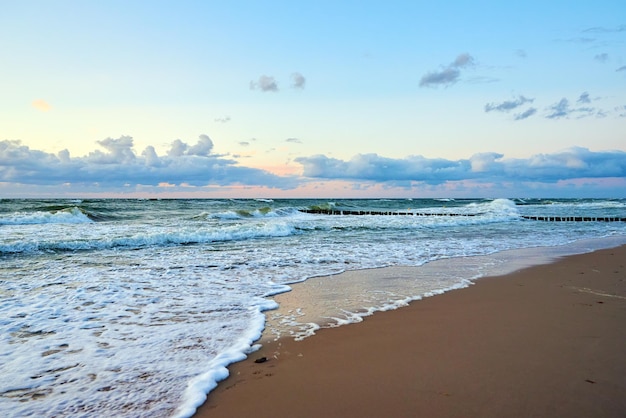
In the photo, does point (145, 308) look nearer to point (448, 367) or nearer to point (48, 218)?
point (448, 367)

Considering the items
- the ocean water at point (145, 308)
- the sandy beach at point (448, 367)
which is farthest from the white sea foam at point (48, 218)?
the sandy beach at point (448, 367)

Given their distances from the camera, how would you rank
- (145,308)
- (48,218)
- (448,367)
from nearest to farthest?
(448,367)
(145,308)
(48,218)

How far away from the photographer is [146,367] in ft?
12.1

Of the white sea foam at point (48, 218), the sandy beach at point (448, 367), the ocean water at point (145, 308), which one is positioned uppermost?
the sandy beach at point (448, 367)

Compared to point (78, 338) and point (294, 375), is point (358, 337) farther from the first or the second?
point (78, 338)

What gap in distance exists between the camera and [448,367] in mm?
3562

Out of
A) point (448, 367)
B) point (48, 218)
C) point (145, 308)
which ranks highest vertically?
point (448, 367)

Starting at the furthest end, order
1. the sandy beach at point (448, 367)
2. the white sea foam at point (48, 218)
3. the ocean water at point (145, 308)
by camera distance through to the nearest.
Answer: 1. the white sea foam at point (48, 218)
2. the ocean water at point (145, 308)
3. the sandy beach at point (448, 367)

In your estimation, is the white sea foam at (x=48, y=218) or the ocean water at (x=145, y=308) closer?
the ocean water at (x=145, y=308)

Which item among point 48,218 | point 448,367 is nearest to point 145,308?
point 448,367

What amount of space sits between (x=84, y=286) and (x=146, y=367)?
4185 mm

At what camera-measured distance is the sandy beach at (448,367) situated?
9.47ft

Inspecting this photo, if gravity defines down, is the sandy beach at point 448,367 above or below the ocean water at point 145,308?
above

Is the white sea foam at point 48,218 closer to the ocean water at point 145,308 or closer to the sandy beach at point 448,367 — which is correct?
the ocean water at point 145,308
